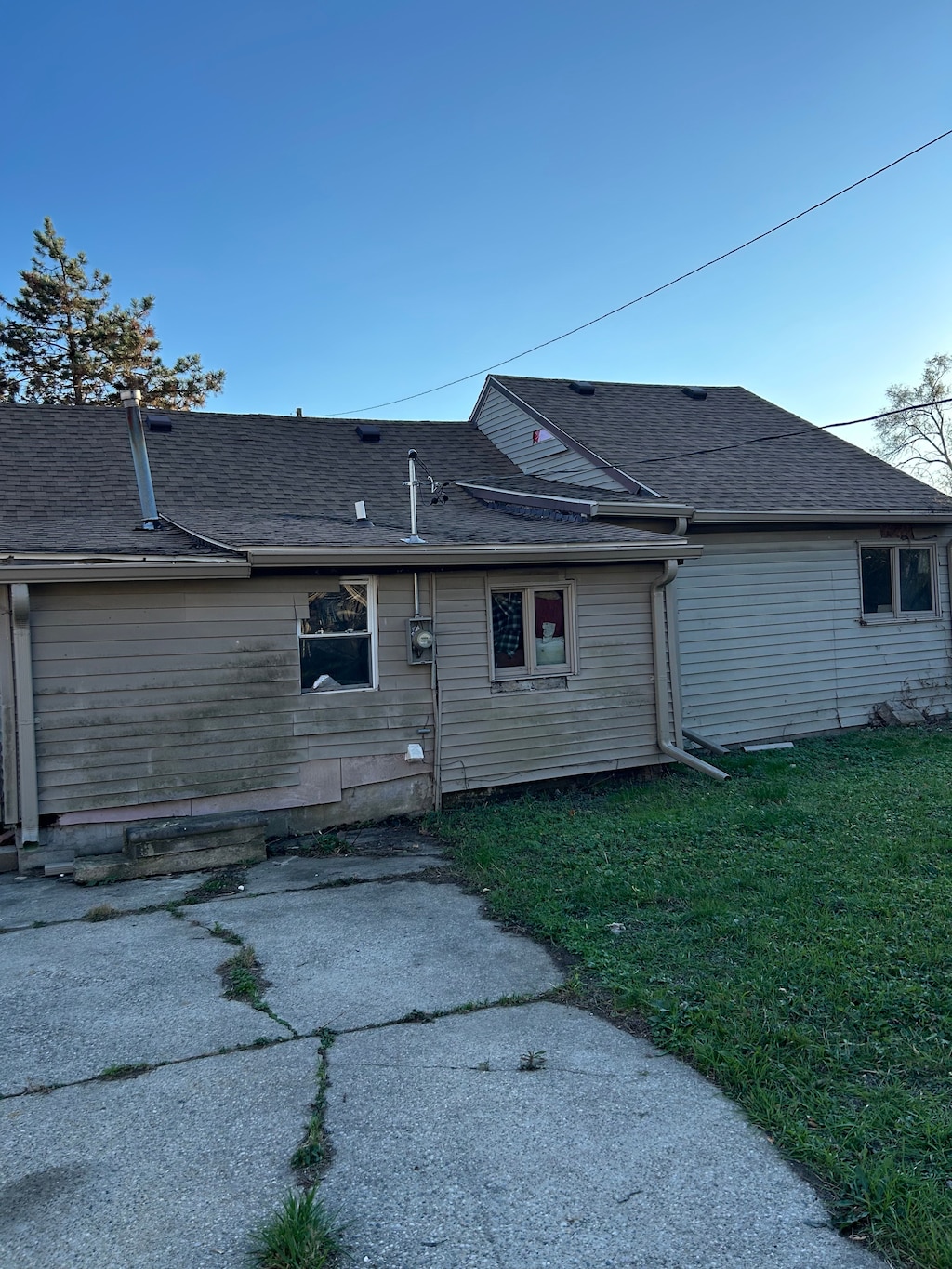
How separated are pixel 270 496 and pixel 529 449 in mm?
4225

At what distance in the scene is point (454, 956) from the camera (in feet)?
15.2

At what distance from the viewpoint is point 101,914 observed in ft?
17.8

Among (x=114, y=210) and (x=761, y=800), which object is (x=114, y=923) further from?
(x=114, y=210)

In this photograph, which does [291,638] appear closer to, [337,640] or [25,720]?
[337,640]

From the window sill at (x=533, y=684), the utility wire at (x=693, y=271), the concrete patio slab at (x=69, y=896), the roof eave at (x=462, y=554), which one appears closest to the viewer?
the concrete patio slab at (x=69, y=896)

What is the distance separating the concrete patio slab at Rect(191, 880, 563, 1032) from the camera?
407cm

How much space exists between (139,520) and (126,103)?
980 centimetres

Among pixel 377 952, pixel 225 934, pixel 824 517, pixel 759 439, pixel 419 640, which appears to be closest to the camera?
pixel 377 952

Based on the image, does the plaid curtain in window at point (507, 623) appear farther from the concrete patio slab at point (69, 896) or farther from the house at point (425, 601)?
the concrete patio slab at point (69, 896)

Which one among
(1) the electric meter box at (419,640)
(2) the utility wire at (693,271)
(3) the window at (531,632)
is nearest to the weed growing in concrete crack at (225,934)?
(1) the electric meter box at (419,640)

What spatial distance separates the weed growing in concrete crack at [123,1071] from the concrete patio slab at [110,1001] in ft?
0.12

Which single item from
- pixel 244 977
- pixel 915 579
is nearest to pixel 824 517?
pixel 915 579

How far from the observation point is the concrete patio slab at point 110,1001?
3.58 m

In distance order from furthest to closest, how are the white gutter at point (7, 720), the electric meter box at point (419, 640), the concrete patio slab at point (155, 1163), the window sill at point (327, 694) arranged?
the electric meter box at point (419, 640) < the window sill at point (327, 694) < the white gutter at point (7, 720) < the concrete patio slab at point (155, 1163)
